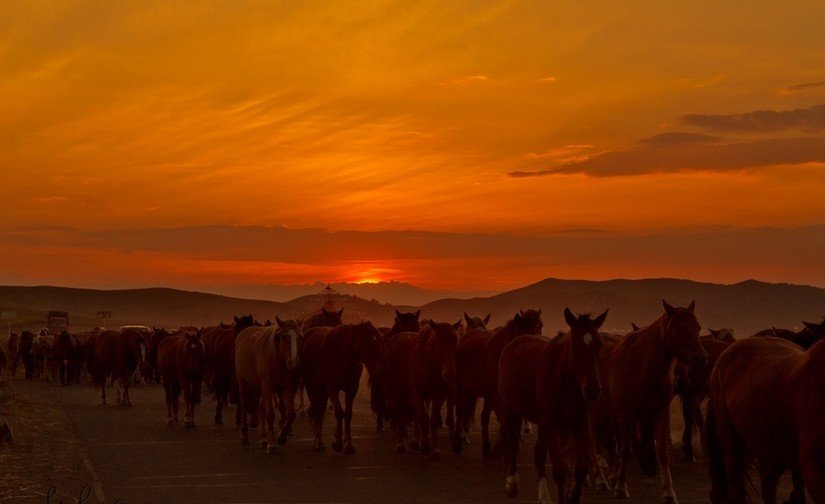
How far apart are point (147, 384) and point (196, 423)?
20.8 meters

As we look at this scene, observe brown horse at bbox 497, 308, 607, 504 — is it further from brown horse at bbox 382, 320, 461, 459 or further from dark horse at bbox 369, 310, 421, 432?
dark horse at bbox 369, 310, 421, 432

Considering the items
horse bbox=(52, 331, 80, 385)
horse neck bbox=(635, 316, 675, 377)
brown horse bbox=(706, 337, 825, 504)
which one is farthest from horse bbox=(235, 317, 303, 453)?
horse bbox=(52, 331, 80, 385)

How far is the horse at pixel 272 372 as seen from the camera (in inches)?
789

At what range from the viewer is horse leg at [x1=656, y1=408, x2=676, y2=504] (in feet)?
43.5

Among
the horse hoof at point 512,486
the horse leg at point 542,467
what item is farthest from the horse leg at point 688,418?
the horse leg at point 542,467

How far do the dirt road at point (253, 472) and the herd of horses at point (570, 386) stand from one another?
0.51 meters

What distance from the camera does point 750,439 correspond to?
10.5m

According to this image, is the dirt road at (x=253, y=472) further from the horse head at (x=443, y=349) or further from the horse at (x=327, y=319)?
the horse at (x=327, y=319)

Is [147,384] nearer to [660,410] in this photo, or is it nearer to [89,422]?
[89,422]

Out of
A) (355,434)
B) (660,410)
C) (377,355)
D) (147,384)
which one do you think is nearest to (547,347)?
(660,410)

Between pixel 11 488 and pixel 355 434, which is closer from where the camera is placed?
pixel 11 488

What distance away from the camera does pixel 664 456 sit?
529 inches

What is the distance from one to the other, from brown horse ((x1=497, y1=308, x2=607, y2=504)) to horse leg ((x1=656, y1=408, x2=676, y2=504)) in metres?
0.96

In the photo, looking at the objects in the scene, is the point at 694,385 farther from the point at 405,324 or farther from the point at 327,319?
the point at 327,319
